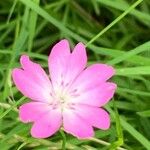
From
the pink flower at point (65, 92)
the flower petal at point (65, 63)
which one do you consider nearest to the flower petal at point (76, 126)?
the pink flower at point (65, 92)

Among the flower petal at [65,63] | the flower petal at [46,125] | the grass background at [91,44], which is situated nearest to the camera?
the flower petal at [46,125]

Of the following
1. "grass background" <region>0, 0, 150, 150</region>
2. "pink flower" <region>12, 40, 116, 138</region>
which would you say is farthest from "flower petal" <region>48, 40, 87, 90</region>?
"grass background" <region>0, 0, 150, 150</region>

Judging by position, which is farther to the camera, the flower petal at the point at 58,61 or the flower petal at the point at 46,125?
the flower petal at the point at 58,61

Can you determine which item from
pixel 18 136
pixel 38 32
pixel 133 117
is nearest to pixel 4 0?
pixel 38 32

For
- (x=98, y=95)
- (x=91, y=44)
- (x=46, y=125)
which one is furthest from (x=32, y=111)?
(x=91, y=44)

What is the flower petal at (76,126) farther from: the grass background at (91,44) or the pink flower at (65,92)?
the grass background at (91,44)

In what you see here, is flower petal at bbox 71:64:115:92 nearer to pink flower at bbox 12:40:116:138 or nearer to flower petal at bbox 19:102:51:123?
pink flower at bbox 12:40:116:138

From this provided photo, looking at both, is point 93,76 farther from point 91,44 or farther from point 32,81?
point 91,44
